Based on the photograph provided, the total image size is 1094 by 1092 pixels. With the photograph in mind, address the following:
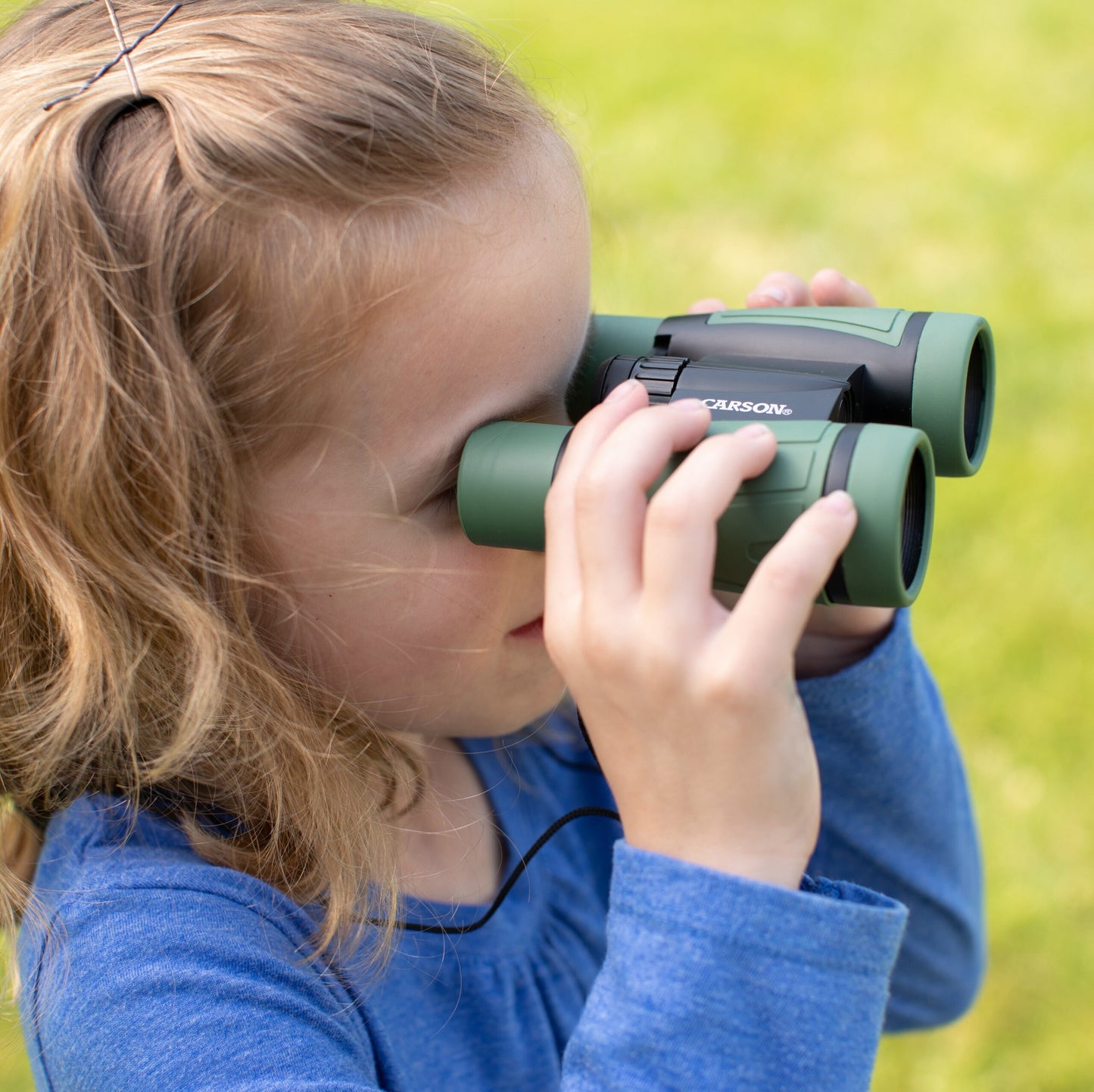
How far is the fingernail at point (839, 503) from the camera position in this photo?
2.92 feet

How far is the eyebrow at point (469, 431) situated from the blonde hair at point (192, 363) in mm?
109

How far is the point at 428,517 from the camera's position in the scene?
3.66 ft

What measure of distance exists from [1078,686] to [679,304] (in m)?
1.52

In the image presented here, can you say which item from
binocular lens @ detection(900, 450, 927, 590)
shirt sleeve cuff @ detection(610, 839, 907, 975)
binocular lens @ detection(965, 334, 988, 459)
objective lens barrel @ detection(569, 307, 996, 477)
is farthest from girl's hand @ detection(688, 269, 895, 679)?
shirt sleeve cuff @ detection(610, 839, 907, 975)

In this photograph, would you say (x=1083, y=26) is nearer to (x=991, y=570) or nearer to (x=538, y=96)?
(x=991, y=570)

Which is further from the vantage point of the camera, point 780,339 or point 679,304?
point 679,304

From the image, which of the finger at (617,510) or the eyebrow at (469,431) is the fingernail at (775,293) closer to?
the eyebrow at (469,431)

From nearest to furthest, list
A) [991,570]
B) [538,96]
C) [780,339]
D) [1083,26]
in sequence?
[780,339], [538,96], [991,570], [1083,26]

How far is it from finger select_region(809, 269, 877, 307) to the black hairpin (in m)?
0.76

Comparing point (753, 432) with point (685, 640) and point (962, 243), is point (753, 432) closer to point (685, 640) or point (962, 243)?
point (685, 640)

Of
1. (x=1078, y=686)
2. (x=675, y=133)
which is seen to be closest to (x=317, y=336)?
(x=1078, y=686)

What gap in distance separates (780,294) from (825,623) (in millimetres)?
378

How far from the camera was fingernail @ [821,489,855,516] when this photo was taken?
2.92 feet

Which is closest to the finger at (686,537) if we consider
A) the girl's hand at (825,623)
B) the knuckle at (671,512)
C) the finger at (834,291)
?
the knuckle at (671,512)
